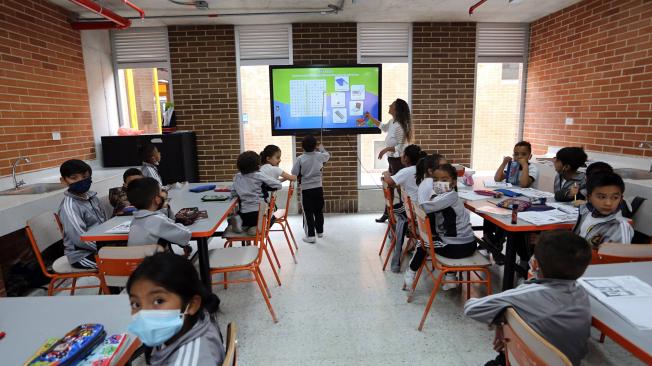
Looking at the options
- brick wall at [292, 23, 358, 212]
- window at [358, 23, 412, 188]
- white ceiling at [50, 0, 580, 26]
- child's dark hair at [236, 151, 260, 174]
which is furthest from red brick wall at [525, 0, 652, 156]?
child's dark hair at [236, 151, 260, 174]

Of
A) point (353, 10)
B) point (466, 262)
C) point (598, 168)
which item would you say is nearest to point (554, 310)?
point (466, 262)

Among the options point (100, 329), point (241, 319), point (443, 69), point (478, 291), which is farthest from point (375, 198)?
point (100, 329)

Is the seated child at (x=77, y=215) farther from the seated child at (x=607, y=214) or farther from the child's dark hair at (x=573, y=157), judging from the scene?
the child's dark hair at (x=573, y=157)

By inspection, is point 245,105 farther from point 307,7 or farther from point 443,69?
point 443,69

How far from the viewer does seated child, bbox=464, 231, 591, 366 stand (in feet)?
4.48

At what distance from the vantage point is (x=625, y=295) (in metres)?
1.45

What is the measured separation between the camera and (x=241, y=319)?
9.20 feet

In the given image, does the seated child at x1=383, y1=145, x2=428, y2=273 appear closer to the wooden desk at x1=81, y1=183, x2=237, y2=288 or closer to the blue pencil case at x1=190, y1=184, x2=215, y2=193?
the wooden desk at x1=81, y1=183, x2=237, y2=288

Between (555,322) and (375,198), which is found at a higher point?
(555,322)

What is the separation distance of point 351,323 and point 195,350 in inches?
69.3

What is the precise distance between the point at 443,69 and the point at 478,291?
3584mm

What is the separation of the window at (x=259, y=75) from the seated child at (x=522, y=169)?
3.08 metres

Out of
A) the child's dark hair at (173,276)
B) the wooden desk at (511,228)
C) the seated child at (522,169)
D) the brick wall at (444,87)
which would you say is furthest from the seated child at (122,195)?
the brick wall at (444,87)

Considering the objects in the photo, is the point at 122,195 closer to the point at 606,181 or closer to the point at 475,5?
the point at 606,181
